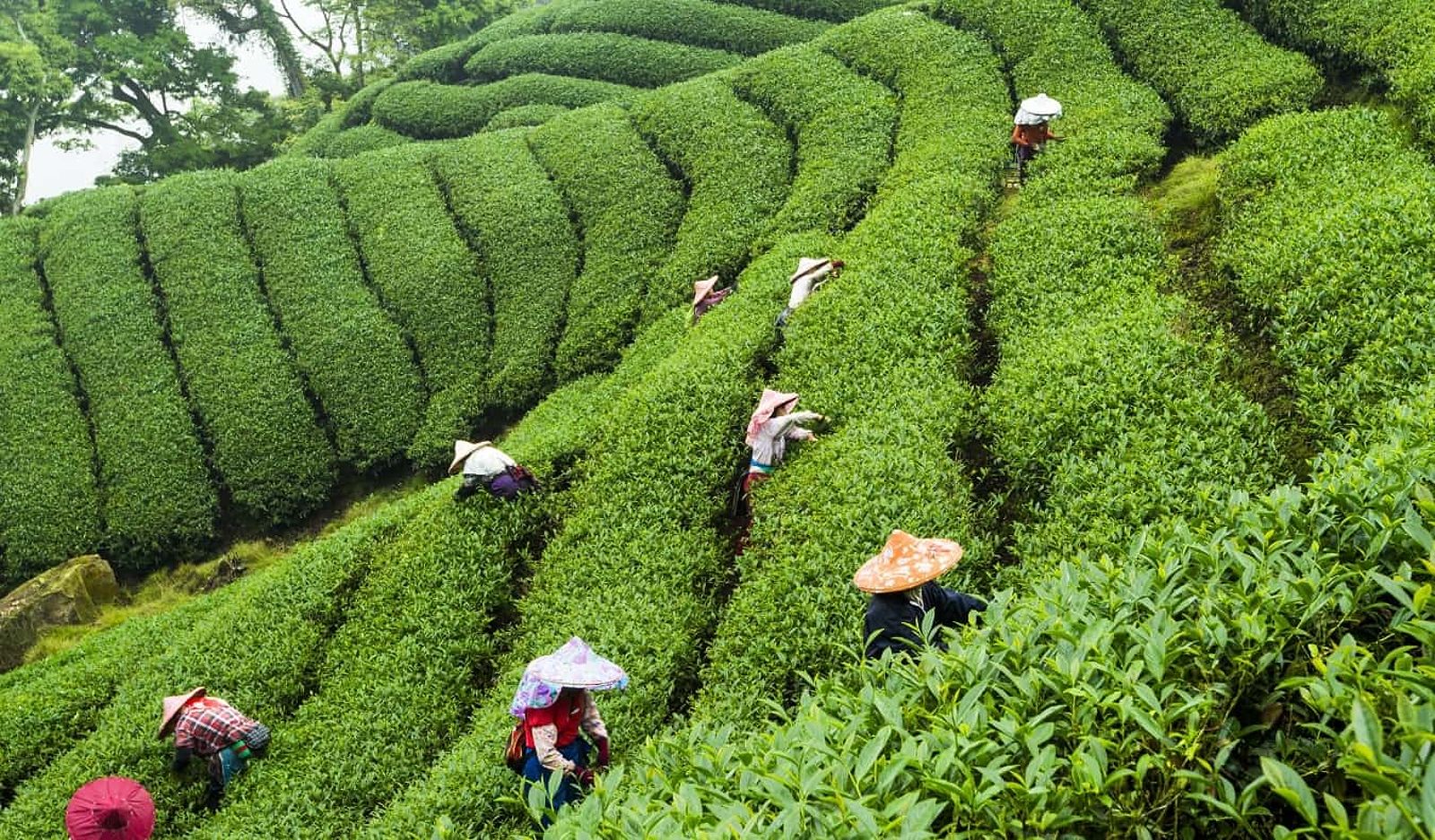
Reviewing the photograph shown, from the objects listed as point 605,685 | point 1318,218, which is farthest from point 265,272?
point 1318,218

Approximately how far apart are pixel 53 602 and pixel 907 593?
16827 mm

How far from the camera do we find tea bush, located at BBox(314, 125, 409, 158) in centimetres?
3159

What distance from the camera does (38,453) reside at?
63.2 feet

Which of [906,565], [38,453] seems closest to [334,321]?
[38,453]

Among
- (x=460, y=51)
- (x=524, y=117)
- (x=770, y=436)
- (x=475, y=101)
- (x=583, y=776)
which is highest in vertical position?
(x=460, y=51)

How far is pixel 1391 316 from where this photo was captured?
8.91 meters

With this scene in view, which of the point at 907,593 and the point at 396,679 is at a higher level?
the point at 907,593

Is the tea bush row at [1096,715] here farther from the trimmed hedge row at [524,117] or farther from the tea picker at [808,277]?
the trimmed hedge row at [524,117]

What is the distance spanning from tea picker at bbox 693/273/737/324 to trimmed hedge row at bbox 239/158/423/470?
7.20 m

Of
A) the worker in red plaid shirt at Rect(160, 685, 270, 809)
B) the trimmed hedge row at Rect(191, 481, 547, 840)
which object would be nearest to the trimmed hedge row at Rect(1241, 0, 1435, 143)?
the trimmed hedge row at Rect(191, 481, 547, 840)

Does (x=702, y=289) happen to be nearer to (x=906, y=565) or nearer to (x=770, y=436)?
(x=770, y=436)

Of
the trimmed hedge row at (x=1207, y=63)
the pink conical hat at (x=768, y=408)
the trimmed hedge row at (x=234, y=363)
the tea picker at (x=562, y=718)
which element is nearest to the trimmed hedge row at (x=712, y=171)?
the trimmed hedge row at (x=1207, y=63)

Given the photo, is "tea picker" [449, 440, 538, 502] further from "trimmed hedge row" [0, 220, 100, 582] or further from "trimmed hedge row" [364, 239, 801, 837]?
"trimmed hedge row" [0, 220, 100, 582]

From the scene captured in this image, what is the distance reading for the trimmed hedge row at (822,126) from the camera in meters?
17.9
